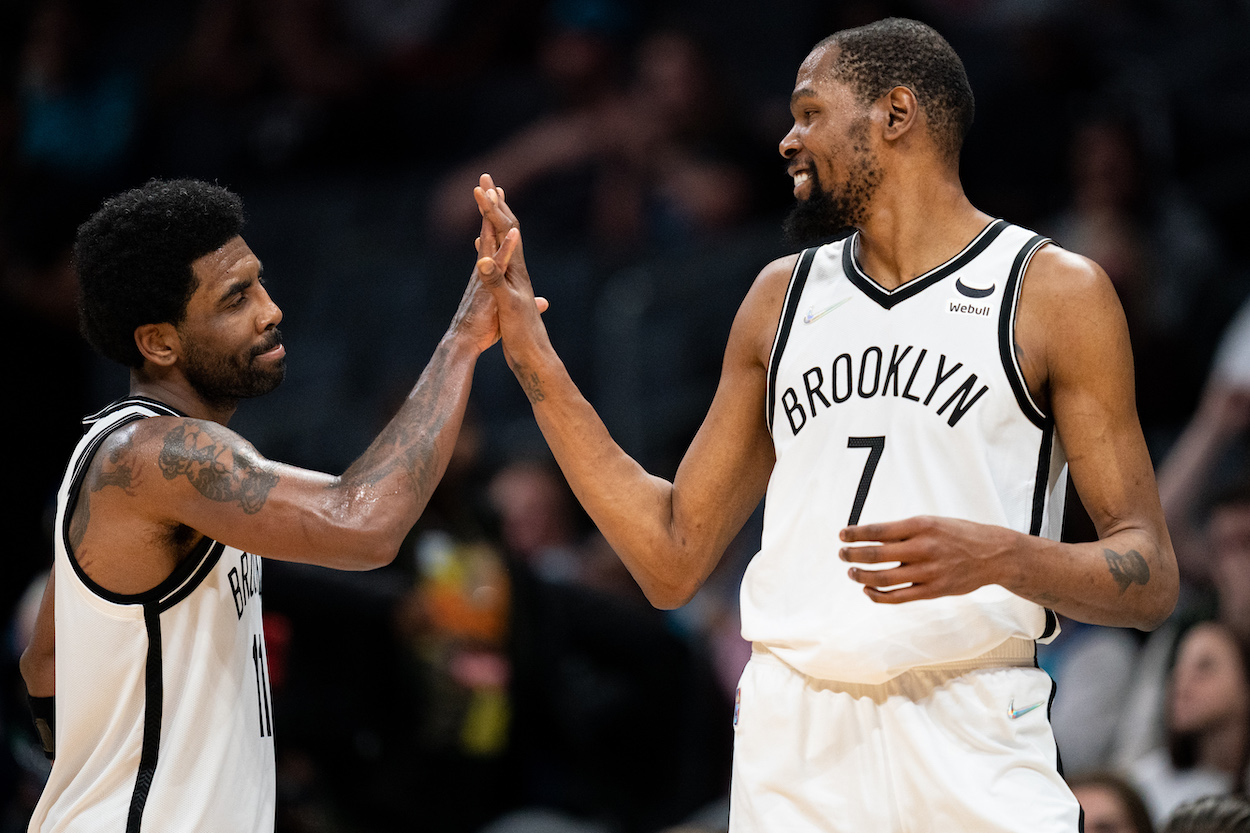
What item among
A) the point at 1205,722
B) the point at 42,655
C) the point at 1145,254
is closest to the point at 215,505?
the point at 42,655

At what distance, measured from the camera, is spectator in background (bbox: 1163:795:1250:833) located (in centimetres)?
358

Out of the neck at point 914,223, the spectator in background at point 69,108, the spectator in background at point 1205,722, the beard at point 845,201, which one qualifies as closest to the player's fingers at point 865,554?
the neck at point 914,223

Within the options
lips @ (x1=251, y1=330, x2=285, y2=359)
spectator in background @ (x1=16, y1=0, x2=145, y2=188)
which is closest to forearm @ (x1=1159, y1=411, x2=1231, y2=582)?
lips @ (x1=251, y1=330, x2=285, y2=359)

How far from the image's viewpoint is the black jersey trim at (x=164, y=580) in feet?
10.2

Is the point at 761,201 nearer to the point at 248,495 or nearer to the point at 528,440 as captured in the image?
the point at 528,440

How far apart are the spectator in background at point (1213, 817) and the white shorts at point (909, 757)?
3.05 feet

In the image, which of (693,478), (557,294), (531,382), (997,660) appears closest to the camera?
(997,660)

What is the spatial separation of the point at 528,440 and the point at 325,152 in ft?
9.66

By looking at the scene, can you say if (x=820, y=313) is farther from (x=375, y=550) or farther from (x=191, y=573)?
(x=191, y=573)

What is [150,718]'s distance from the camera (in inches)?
120

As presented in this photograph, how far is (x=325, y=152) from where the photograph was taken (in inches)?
376

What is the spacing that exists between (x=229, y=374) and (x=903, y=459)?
149 centimetres

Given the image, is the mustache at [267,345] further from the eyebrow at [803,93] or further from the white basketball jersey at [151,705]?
the eyebrow at [803,93]

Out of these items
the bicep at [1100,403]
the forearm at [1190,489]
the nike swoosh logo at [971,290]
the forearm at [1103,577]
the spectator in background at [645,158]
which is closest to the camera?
the forearm at [1103,577]
